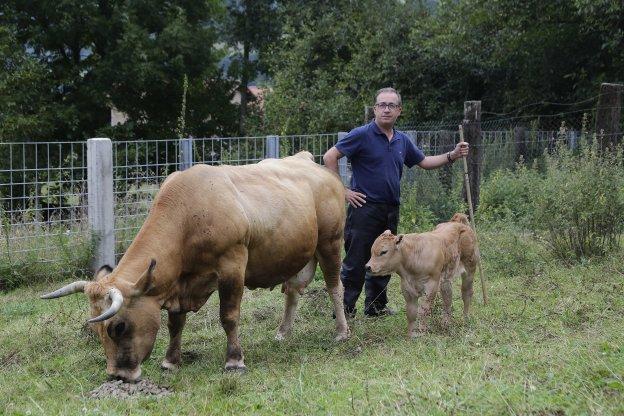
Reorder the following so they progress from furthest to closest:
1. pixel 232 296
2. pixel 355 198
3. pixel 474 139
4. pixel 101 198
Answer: pixel 474 139 → pixel 101 198 → pixel 355 198 → pixel 232 296

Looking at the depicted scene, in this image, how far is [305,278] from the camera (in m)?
8.47

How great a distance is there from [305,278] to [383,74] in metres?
17.4

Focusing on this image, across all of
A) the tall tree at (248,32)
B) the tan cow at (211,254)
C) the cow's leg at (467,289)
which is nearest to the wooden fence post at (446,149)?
the cow's leg at (467,289)

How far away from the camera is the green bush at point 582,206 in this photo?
10.6 m

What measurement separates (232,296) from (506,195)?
8.37m

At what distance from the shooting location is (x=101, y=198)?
1059 centimetres

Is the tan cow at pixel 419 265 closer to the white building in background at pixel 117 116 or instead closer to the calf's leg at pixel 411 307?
the calf's leg at pixel 411 307

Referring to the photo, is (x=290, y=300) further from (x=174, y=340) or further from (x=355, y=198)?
(x=174, y=340)

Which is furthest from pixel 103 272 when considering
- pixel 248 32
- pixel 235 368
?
pixel 248 32

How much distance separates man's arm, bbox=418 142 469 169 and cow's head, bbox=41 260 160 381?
141 inches

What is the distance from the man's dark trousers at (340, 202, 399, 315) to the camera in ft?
28.2

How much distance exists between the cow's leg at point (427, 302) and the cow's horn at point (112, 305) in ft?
9.71

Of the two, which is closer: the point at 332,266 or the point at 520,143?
the point at 332,266

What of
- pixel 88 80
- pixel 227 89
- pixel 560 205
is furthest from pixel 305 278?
pixel 227 89
